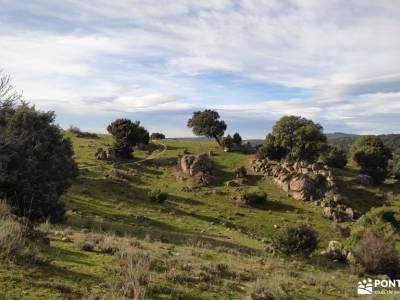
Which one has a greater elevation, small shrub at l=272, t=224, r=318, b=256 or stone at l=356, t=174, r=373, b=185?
stone at l=356, t=174, r=373, b=185

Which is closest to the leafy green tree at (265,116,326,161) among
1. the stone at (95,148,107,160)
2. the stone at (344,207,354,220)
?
the stone at (344,207,354,220)

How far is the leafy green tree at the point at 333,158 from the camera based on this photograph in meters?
70.6

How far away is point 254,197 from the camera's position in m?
49.9

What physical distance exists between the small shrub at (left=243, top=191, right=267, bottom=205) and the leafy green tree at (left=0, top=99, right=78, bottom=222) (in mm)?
26535

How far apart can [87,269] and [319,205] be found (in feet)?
148

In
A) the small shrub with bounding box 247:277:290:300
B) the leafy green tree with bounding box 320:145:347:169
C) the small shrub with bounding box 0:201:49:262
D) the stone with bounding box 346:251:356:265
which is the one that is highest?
the leafy green tree with bounding box 320:145:347:169

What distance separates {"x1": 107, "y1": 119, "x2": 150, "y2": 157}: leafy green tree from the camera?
219 ft

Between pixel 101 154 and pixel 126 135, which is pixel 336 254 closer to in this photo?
pixel 101 154

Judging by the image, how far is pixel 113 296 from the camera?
809cm

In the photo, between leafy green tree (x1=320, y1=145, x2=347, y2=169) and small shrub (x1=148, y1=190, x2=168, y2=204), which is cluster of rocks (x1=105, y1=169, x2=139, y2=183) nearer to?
small shrub (x1=148, y1=190, x2=168, y2=204)

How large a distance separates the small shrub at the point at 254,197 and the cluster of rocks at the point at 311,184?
5936 millimetres

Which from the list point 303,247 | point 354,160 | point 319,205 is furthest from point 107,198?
point 354,160

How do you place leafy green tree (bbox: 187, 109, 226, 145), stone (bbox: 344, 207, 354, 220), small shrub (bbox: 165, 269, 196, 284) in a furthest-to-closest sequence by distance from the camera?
leafy green tree (bbox: 187, 109, 226, 145) < stone (bbox: 344, 207, 354, 220) < small shrub (bbox: 165, 269, 196, 284)

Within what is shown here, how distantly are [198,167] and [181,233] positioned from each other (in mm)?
29823
